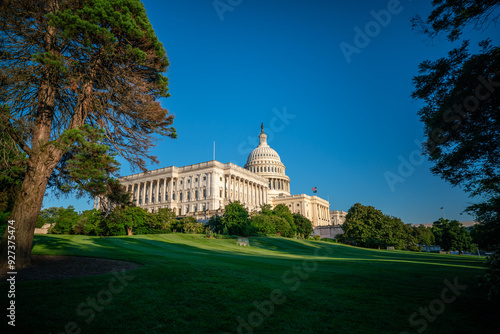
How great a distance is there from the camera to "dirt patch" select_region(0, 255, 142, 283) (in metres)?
10.2

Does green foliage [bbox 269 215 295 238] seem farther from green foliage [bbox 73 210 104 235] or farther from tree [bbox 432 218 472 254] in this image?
tree [bbox 432 218 472 254]

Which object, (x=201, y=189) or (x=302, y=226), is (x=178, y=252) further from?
(x=201, y=189)

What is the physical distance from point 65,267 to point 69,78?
8.19 metres

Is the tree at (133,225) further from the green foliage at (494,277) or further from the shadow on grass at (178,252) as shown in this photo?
the green foliage at (494,277)

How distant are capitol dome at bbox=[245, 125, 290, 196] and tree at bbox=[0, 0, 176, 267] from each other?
12058 cm

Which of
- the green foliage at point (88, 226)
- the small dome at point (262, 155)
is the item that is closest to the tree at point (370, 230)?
the green foliage at point (88, 226)

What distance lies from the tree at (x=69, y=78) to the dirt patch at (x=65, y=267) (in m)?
0.95

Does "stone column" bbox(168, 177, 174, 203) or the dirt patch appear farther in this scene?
"stone column" bbox(168, 177, 174, 203)

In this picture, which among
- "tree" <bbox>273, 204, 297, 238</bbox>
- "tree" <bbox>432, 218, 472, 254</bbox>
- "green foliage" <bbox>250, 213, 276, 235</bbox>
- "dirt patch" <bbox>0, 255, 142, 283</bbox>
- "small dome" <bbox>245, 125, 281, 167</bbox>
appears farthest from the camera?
"small dome" <bbox>245, 125, 281, 167</bbox>

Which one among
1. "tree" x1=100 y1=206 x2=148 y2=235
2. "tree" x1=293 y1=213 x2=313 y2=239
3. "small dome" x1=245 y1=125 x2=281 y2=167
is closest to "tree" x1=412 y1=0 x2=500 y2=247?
"tree" x1=100 y1=206 x2=148 y2=235

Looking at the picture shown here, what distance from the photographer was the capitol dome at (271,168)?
139 metres

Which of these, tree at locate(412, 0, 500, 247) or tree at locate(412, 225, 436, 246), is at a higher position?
tree at locate(412, 0, 500, 247)

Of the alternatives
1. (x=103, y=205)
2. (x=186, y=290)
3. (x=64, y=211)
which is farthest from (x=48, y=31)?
(x=64, y=211)

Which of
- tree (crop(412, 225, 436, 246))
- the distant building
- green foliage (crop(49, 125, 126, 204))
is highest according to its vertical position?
the distant building
